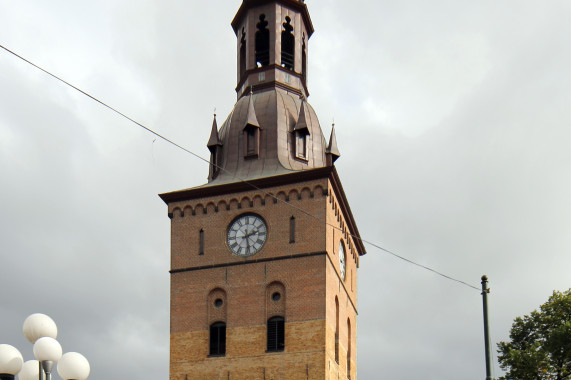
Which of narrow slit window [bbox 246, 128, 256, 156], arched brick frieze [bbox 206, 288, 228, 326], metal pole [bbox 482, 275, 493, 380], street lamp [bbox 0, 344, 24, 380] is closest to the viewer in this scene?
street lamp [bbox 0, 344, 24, 380]

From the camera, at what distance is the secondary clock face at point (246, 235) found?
130 ft

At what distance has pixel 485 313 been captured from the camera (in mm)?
21359

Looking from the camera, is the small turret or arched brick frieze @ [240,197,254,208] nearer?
arched brick frieze @ [240,197,254,208]

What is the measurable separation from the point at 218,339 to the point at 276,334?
247 centimetres

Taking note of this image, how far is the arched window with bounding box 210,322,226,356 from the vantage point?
38438 millimetres

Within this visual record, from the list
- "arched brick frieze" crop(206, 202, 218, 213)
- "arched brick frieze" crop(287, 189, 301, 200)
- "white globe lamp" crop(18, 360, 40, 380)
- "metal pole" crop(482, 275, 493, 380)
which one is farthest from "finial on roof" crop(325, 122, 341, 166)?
"white globe lamp" crop(18, 360, 40, 380)

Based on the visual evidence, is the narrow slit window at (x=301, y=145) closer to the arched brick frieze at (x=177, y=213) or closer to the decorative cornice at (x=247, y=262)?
the decorative cornice at (x=247, y=262)

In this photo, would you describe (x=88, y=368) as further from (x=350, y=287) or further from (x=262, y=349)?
(x=350, y=287)

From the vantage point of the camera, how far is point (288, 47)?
45500mm

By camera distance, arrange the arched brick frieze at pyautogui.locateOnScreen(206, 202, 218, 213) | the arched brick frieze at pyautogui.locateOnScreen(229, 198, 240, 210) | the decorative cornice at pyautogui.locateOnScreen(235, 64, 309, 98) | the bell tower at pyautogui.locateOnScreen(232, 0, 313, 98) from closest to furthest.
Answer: the arched brick frieze at pyautogui.locateOnScreen(229, 198, 240, 210), the arched brick frieze at pyautogui.locateOnScreen(206, 202, 218, 213), the decorative cornice at pyautogui.locateOnScreen(235, 64, 309, 98), the bell tower at pyautogui.locateOnScreen(232, 0, 313, 98)

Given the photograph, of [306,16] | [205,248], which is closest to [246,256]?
[205,248]

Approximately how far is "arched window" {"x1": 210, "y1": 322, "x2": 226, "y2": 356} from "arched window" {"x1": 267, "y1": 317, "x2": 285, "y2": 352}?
6.39 feet

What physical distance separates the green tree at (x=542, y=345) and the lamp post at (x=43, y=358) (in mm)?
25393

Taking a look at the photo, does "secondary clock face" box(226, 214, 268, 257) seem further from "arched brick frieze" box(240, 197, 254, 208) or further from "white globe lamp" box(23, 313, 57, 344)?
"white globe lamp" box(23, 313, 57, 344)
